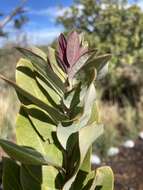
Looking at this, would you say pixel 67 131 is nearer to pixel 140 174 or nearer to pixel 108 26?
pixel 140 174

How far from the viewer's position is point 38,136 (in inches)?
96.0

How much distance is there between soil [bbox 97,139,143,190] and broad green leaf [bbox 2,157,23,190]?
442cm

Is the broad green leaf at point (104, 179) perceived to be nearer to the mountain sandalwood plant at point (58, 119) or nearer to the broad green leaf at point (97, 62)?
the mountain sandalwood plant at point (58, 119)

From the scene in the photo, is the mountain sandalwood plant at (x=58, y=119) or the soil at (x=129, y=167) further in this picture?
the soil at (x=129, y=167)

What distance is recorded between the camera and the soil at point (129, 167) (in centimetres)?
800

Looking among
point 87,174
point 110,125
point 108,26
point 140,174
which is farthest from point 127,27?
point 87,174

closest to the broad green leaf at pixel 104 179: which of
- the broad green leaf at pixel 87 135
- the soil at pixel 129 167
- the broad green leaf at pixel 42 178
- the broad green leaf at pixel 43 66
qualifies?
the broad green leaf at pixel 42 178

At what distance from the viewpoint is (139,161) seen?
10.2 metres

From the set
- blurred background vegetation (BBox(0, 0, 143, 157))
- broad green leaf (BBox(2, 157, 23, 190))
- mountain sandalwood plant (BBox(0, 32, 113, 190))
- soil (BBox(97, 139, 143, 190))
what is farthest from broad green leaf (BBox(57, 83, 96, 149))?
blurred background vegetation (BBox(0, 0, 143, 157))

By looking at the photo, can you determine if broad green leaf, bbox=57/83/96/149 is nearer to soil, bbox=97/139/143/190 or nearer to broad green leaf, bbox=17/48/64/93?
broad green leaf, bbox=17/48/64/93

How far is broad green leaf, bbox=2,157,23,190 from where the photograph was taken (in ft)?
8.38

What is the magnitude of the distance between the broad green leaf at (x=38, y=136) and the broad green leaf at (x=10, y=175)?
172 mm

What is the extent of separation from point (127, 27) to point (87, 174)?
1260cm

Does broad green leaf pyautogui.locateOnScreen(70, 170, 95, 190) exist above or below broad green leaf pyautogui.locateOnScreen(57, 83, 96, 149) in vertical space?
below
